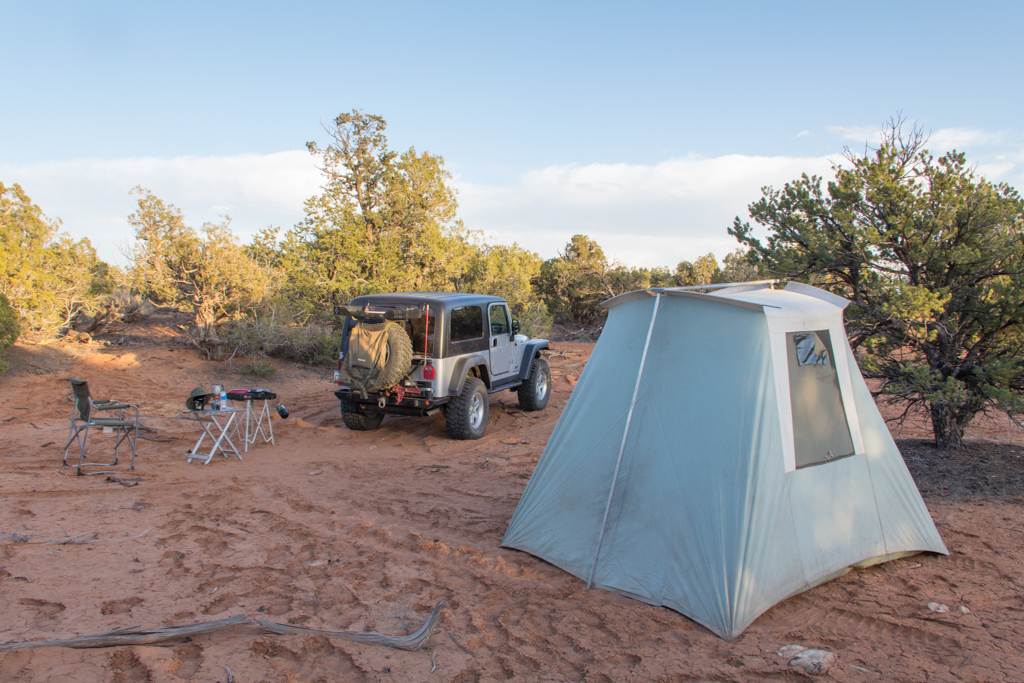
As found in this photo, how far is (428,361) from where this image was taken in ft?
25.2

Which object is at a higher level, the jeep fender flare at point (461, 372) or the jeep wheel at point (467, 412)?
the jeep fender flare at point (461, 372)

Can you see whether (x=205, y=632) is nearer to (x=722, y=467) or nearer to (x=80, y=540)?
(x=80, y=540)

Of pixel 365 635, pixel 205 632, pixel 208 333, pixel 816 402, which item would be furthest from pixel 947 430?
pixel 208 333

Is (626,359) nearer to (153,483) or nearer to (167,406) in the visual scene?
(153,483)

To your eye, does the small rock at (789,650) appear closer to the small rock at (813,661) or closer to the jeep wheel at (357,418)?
the small rock at (813,661)

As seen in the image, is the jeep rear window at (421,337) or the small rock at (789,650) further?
the jeep rear window at (421,337)

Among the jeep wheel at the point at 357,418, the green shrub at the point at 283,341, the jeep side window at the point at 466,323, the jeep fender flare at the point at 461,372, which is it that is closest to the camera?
the jeep fender flare at the point at 461,372

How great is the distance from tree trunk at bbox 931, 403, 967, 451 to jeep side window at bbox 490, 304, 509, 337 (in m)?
5.59

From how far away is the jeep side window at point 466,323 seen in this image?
808 centimetres

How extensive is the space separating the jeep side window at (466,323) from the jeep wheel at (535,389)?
1789 mm

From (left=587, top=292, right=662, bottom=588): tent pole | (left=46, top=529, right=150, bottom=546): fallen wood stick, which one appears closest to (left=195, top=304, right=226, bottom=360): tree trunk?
(left=46, top=529, right=150, bottom=546): fallen wood stick

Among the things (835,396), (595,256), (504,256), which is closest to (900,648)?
(835,396)

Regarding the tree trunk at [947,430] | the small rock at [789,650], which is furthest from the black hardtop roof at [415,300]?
the tree trunk at [947,430]

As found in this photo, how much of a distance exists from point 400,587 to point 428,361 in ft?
13.1
